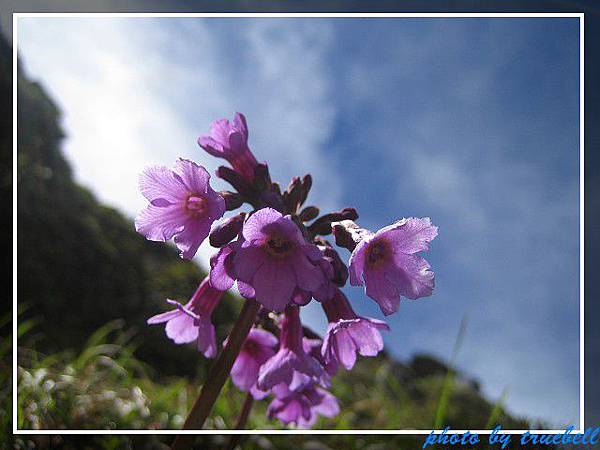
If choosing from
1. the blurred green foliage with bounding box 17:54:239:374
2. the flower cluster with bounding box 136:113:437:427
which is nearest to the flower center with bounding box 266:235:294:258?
the flower cluster with bounding box 136:113:437:427

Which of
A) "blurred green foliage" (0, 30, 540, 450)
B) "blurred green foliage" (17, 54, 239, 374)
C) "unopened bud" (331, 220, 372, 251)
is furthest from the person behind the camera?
"blurred green foliage" (17, 54, 239, 374)

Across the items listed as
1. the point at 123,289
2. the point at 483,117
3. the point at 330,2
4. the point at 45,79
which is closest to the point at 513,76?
the point at 483,117

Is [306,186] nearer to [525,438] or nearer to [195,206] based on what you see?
[195,206]

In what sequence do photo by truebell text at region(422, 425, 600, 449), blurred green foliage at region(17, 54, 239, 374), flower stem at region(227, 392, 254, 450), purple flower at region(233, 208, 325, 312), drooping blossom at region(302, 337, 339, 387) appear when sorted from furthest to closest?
blurred green foliage at region(17, 54, 239, 374), photo by truebell text at region(422, 425, 600, 449), flower stem at region(227, 392, 254, 450), drooping blossom at region(302, 337, 339, 387), purple flower at region(233, 208, 325, 312)

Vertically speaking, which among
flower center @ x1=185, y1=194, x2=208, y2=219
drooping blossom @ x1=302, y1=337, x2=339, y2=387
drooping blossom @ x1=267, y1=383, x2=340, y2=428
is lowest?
drooping blossom @ x1=267, y1=383, x2=340, y2=428

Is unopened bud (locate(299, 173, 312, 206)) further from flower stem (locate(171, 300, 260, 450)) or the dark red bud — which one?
flower stem (locate(171, 300, 260, 450))

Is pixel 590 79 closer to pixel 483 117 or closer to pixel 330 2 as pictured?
pixel 483 117

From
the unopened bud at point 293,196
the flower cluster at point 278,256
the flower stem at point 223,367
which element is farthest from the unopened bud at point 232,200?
the flower stem at point 223,367

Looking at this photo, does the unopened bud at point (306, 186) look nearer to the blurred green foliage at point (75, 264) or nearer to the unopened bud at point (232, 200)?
the unopened bud at point (232, 200)
